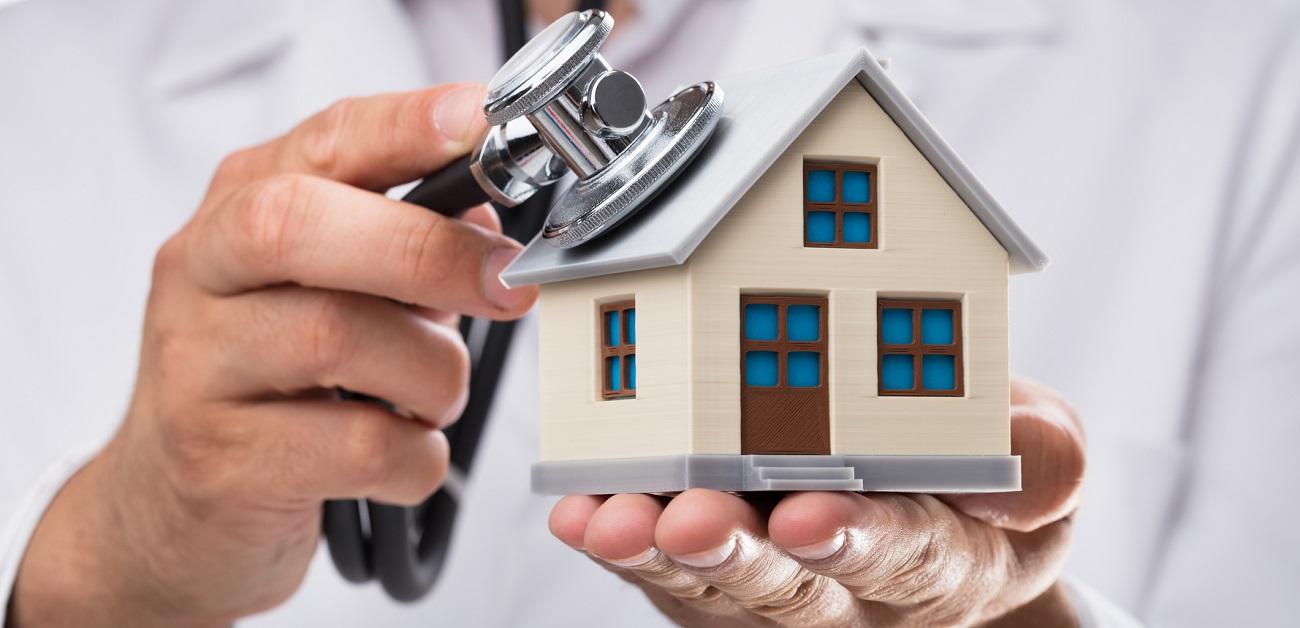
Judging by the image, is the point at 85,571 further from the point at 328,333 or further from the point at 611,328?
the point at 611,328

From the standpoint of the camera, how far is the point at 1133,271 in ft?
6.26

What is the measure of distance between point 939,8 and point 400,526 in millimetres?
1244

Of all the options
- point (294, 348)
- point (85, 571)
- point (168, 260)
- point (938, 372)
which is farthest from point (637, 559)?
point (85, 571)

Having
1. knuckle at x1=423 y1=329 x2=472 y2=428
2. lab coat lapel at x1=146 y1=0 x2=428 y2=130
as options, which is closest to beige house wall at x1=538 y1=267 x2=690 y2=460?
knuckle at x1=423 y1=329 x2=472 y2=428

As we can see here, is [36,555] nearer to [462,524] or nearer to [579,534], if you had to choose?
[462,524]

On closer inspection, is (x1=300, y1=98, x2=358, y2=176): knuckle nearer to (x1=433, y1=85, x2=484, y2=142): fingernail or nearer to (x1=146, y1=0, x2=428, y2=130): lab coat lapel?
(x1=433, y1=85, x2=484, y2=142): fingernail

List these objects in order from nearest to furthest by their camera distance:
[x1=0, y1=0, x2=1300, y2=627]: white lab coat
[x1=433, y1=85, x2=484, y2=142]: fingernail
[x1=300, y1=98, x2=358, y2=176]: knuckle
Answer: [x1=433, y1=85, x2=484, y2=142]: fingernail
[x1=300, y1=98, x2=358, y2=176]: knuckle
[x1=0, y1=0, x2=1300, y2=627]: white lab coat

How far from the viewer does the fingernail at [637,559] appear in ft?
2.42

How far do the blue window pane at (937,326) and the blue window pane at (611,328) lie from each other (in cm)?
23

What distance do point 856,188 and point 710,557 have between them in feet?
0.99

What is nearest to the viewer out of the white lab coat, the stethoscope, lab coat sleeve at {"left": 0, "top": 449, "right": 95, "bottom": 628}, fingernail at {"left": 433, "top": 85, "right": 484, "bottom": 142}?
the stethoscope

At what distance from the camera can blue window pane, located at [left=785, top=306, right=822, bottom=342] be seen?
2.68 ft

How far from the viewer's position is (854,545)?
723 millimetres

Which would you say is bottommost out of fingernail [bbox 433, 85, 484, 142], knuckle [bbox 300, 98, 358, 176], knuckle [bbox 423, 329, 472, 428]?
knuckle [bbox 423, 329, 472, 428]
